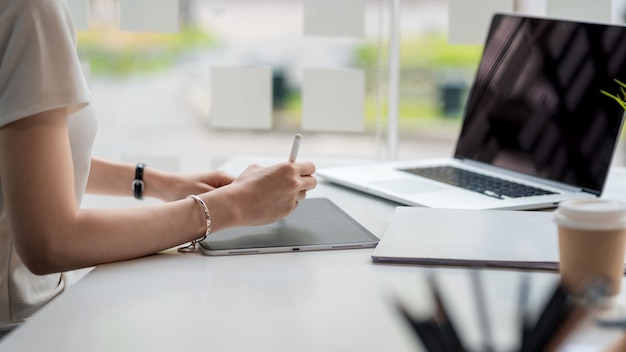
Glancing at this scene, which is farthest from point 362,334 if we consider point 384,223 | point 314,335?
point 384,223

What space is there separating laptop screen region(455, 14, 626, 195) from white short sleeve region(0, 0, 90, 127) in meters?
0.93

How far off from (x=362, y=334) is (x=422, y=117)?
1529 mm

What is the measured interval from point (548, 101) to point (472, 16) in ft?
2.04

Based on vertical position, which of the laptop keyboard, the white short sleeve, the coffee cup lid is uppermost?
the white short sleeve

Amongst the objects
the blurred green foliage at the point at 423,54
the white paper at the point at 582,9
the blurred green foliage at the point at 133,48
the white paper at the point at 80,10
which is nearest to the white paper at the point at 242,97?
the blurred green foliage at the point at 133,48

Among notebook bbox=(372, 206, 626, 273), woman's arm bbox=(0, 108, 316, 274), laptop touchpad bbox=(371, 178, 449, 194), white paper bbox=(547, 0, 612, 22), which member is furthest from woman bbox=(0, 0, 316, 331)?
white paper bbox=(547, 0, 612, 22)

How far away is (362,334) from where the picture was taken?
2.69 ft

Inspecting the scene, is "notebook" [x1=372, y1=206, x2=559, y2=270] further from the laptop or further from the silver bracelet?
the silver bracelet

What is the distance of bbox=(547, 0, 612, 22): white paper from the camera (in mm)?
2113

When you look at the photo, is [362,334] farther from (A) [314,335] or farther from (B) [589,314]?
(B) [589,314]

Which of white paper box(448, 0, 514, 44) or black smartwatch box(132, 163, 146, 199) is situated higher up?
white paper box(448, 0, 514, 44)

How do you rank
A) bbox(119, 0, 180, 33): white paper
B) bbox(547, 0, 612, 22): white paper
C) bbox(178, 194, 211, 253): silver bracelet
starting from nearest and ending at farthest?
1. bbox(178, 194, 211, 253): silver bracelet
2. bbox(547, 0, 612, 22): white paper
3. bbox(119, 0, 180, 33): white paper

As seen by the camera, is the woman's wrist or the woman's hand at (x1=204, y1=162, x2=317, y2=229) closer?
the woman's hand at (x1=204, y1=162, x2=317, y2=229)

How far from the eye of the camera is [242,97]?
90.3 inches
